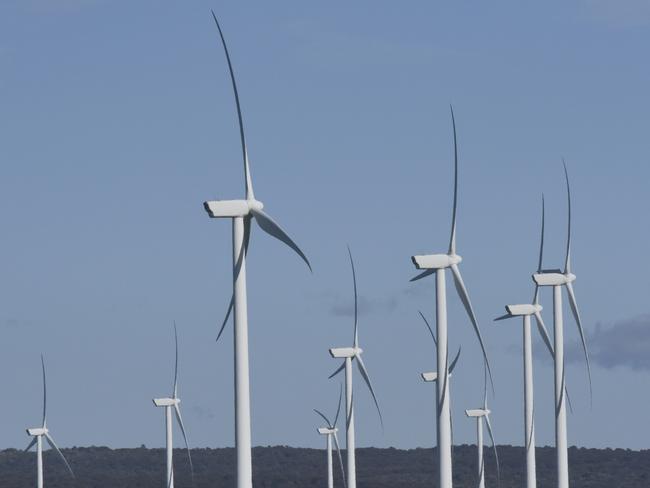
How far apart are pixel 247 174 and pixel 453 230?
14.6 meters

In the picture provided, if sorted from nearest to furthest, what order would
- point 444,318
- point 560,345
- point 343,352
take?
point 444,318 → point 560,345 → point 343,352

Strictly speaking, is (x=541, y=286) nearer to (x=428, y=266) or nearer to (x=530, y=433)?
(x=530, y=433)

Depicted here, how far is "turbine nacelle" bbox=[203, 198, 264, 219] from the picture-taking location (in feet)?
182

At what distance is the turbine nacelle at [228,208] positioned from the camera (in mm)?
55500

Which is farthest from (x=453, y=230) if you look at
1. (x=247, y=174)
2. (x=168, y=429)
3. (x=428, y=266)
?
(x=168, y=429)

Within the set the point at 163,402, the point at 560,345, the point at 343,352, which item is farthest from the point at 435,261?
the point at 163,402

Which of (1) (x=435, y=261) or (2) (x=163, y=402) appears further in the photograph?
(2) (x=163, y=402)

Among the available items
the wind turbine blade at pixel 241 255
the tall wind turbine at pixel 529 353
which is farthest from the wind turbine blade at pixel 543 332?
the wind turbine blade at pixel 241 255

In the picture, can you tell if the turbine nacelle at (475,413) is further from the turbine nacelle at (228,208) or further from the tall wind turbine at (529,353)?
the turbine nacelle at (228,208)

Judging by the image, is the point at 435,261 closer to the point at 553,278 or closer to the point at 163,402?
the point at 553,278

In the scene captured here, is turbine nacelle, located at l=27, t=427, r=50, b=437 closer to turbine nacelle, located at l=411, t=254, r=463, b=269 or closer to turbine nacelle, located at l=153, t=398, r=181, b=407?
turbine nacelle, located at l=153, t=398, r=181, b=407

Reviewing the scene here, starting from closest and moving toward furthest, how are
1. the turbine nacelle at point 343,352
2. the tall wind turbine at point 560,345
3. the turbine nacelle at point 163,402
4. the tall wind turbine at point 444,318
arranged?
1. the tall wind turbine at point 444,318
2. the tall wind turbine at point 560,345
3. the turbine nacelle at point 343,352
4. the turbine nacelle at point 163,402

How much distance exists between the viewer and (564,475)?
82.4 meters

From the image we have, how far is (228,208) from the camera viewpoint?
55500mm
